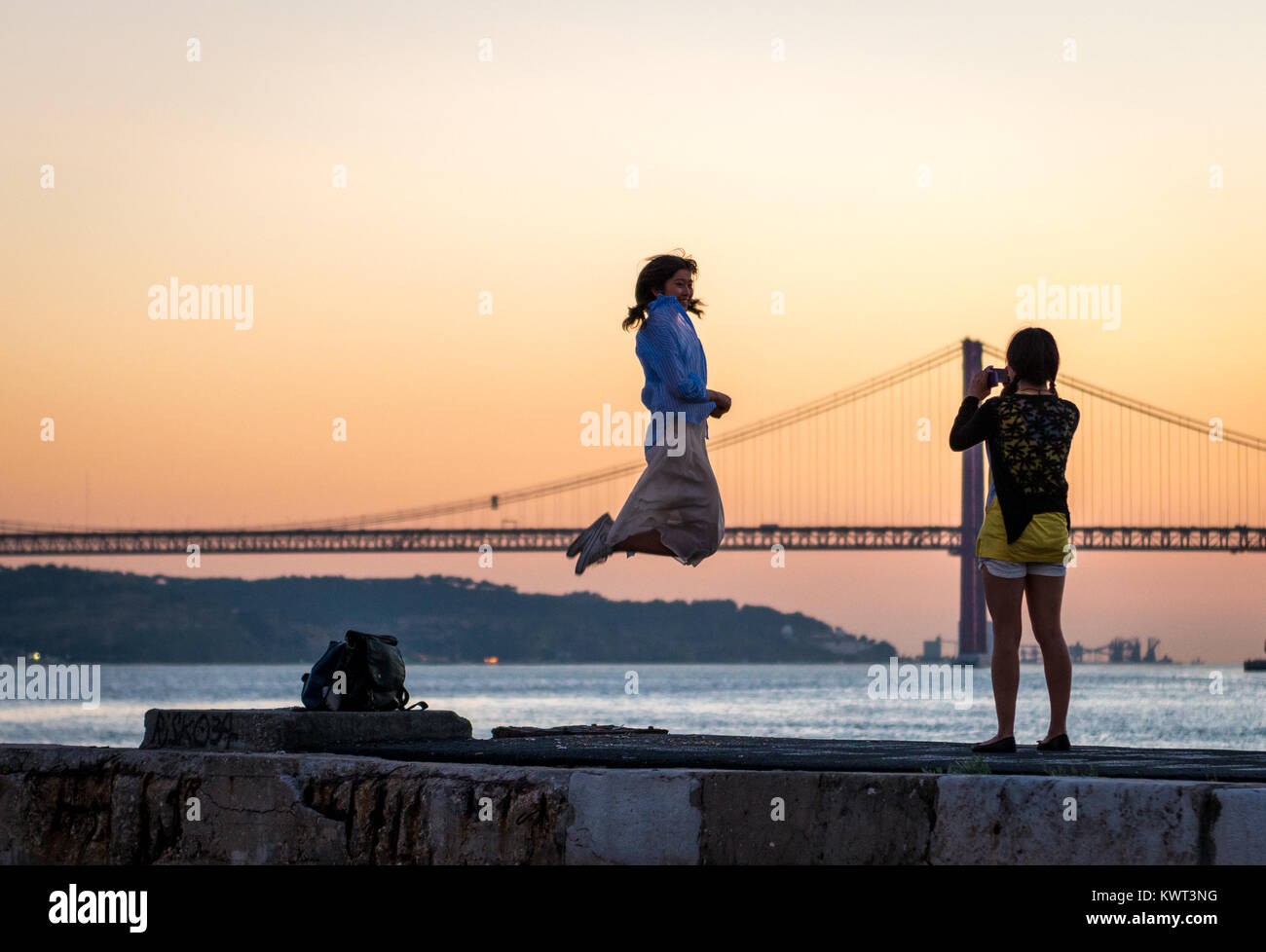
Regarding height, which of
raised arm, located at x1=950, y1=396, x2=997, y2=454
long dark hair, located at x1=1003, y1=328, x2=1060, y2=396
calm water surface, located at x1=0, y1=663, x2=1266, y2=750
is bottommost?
calm water surface, located at x1=0, y1=663, x2=1266, y2=750

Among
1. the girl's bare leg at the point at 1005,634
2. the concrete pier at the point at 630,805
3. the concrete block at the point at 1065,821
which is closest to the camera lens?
the concrete block at the point at 1065,821

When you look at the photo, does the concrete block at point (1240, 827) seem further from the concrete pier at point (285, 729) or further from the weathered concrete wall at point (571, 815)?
the concrete pier at point (285, 729)

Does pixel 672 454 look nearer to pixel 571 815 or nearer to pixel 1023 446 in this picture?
pixel 1023 446

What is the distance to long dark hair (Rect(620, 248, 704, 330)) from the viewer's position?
234 inches

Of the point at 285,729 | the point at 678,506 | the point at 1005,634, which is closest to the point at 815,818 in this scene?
the point at 1005,634

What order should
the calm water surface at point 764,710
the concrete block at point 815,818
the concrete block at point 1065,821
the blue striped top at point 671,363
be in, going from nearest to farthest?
1. the concrete block at point 1065,821
2. the concrete block at point 815,818
3. the blue striped top at point 671,363
4. the calm water surface at point 764,710

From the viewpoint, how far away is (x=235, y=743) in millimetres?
5570

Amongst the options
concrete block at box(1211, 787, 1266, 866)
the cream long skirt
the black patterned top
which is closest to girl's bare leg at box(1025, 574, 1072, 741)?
the black patterned top

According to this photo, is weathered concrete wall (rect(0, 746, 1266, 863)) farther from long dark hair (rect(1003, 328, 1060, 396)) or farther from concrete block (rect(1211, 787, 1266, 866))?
long dark hair (rect(1003, 328, 1060, 396))

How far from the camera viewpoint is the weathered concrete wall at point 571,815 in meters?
3.60

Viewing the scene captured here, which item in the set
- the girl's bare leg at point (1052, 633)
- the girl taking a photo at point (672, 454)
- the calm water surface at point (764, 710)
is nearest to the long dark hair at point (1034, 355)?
the girl's bare leg at point (1052, 633)

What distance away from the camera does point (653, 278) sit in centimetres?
596

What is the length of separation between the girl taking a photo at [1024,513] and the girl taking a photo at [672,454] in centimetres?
99
